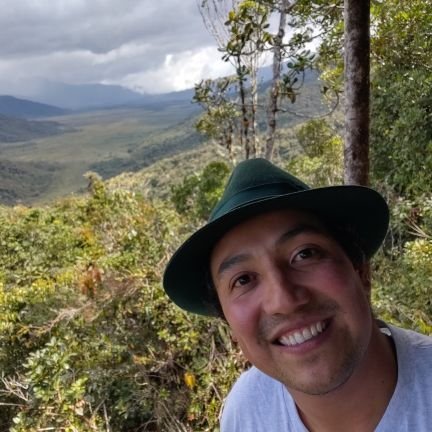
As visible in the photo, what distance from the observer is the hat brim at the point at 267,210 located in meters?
1.21

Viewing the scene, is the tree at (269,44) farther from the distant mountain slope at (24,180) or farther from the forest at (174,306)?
the distant mountain slope at (24,180)

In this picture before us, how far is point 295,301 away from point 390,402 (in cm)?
33

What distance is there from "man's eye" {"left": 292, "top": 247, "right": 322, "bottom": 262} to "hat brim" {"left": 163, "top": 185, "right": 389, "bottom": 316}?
0.12 meters

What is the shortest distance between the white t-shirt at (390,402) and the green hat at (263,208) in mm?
326

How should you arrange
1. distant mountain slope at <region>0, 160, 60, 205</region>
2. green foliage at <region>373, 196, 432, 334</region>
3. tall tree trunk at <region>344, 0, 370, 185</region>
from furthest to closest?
1. distant mountain slope at <region>0, 160, 60, 205</region>
2. green foliage at <region>373, 196, 432, 334</region>
3. tall tree trunk at <region>344, 0, 370, 185</region>

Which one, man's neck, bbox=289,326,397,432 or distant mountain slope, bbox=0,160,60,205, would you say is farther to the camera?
distant mountain slope, bbox=0,160,60,205

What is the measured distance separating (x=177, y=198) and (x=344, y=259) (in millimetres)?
14040

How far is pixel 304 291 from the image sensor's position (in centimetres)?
114

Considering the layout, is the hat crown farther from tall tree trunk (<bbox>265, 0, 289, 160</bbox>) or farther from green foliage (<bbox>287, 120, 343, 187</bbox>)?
green foliage (<bbox>287, 120, 343, 187</bbox>)

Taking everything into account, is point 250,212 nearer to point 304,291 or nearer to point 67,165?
point 304,291

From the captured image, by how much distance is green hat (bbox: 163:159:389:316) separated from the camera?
3.99 feet

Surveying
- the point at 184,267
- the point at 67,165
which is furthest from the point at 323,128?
the point at 67,165

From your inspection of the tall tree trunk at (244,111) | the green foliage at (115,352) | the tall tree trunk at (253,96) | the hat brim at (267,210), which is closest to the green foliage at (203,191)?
the tall tree trunk at (253,96)

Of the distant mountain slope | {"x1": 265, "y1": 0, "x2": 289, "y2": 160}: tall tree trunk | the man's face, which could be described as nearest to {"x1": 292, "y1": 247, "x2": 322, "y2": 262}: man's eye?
the man's face
